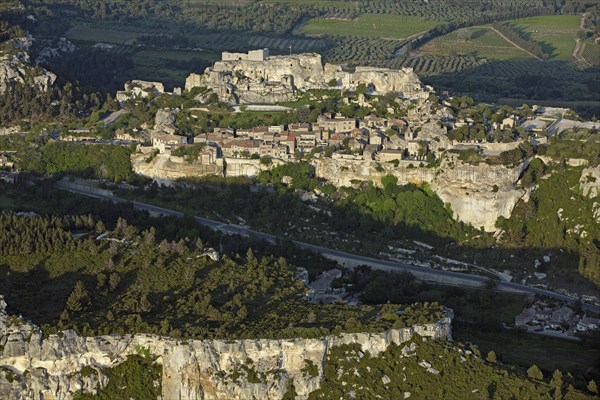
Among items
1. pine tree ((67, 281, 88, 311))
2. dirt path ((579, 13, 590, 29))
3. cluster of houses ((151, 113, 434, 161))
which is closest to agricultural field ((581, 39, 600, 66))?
dirt path ((579, 13, 590, 29))

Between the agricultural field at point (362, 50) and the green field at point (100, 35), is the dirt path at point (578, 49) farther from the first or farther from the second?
the green field at point (100, 35)

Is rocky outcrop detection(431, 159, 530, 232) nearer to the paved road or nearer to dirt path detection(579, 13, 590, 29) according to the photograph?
the paved road

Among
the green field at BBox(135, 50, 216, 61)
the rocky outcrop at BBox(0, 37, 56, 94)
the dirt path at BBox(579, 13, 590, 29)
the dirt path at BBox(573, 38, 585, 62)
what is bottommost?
the dirt path at BBox(573, 38, 585, 62)

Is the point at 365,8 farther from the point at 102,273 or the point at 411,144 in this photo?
the point at 102,273

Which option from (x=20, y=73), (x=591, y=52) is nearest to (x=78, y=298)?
(x=20, y=73)

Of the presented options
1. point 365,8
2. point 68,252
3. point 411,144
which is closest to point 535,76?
point 365,8
